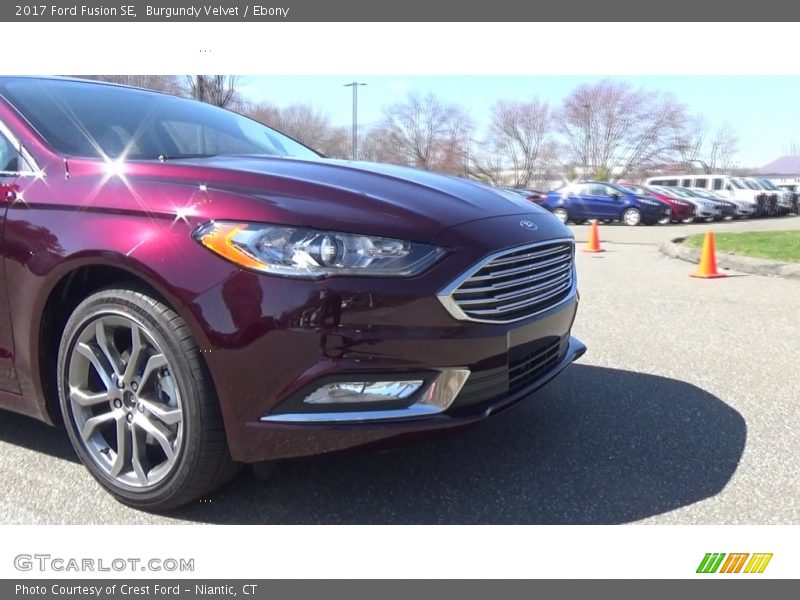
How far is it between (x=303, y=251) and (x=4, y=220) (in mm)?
1357

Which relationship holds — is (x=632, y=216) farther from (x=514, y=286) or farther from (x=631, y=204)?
(x=514, y=286)

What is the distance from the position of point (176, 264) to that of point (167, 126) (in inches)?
54.9

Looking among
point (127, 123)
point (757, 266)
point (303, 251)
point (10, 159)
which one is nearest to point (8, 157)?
point (10, 159)

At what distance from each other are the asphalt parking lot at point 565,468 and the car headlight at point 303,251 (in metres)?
0.63

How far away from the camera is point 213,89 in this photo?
1533 centimetres

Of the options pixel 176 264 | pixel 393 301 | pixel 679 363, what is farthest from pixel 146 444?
pixel 679 363

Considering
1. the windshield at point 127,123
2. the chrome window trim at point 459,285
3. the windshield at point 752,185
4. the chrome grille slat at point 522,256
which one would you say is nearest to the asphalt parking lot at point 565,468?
the chrome window trim at point 459,285

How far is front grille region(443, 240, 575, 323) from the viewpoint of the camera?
2146 mm

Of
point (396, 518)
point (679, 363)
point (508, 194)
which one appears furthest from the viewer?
point (679, 363)

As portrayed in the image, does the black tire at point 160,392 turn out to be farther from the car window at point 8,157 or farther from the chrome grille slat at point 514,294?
the chrome grille slat at point 514,294

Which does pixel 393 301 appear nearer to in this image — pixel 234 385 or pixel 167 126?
pixel 234 385

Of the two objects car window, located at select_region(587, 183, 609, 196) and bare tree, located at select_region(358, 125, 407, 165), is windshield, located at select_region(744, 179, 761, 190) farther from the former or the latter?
bare tree, located at select_region(358, 125, 407, 165)

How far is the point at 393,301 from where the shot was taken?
2.01 m

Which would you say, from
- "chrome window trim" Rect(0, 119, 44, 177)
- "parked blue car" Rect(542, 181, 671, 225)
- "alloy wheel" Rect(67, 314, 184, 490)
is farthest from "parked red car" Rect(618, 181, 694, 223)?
"alloy wheel" Rect(67, 314, 184, 490)
